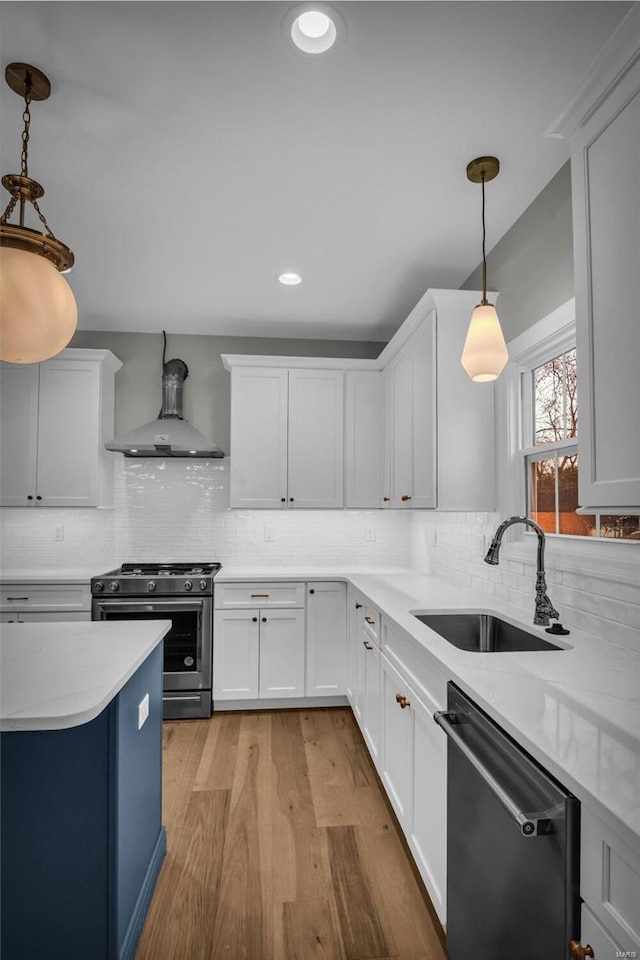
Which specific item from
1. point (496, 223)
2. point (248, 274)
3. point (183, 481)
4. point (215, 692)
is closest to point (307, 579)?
point (215, 692)

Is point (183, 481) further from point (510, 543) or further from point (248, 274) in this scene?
point (510, 543)

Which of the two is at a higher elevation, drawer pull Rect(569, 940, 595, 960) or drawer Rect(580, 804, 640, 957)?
drawer Rect(580, 804, 640, 957)

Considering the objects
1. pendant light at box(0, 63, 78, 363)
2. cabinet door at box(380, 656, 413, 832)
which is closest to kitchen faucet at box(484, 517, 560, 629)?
cabinet door at box(380, 656, 413, 832)

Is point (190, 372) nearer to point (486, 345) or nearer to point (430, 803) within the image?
point (486, 345)

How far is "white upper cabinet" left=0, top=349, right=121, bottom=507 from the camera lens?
12.4 feet

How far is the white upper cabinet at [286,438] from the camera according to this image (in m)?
3.93

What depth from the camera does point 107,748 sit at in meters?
1.49

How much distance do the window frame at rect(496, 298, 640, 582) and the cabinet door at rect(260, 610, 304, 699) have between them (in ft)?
5.51

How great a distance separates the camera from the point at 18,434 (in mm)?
3793

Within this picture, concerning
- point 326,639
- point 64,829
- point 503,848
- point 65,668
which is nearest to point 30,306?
point 65,668

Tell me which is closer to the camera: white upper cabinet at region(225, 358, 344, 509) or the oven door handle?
the oven door handle

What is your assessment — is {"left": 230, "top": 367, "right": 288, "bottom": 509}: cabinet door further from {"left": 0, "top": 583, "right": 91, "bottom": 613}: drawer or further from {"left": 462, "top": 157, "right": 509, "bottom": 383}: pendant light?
{"left": 462, "top": 157, "right": 509, "bottom": 383}: pendant light

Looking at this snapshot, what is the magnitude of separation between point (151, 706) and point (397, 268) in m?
2.62

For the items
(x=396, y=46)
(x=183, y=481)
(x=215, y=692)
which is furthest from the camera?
(x=183, y=481)
